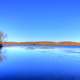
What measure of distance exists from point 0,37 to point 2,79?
4834 cm

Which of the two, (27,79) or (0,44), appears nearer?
(27,79)

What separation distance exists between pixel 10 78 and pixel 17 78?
1.04 feet

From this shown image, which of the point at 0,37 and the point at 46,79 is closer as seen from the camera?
the point at 46,79

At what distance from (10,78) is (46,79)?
1569mm

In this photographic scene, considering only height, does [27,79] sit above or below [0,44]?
below

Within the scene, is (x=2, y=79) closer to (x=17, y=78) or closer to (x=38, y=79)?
(x=17, y=78)

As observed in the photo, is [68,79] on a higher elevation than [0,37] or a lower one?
lower

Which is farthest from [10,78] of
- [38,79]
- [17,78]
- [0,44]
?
[0,44]

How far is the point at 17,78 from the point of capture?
800 cm

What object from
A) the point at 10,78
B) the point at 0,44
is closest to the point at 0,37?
the point at 0,44

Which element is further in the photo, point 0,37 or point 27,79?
point 0,37

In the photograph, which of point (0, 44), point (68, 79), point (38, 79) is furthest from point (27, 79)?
point (0, 44)

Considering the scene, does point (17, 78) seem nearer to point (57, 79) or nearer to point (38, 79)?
point (38, 79)

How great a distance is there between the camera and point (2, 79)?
779 cm
